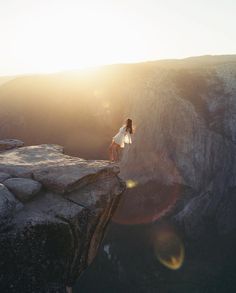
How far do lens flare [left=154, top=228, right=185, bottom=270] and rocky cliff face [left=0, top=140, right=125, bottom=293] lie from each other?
1294 centimetres

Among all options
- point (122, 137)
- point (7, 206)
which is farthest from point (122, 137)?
point (7, 206)

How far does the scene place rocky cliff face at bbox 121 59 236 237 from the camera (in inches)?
1204

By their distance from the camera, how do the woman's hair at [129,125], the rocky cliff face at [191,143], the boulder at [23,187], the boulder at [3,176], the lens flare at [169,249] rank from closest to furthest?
the boulder at [23,187] < the boulder at [3,176] < the woman's hair at [129,125] < the lens flare at [169,249] < the rocky cliff face at [191,143]

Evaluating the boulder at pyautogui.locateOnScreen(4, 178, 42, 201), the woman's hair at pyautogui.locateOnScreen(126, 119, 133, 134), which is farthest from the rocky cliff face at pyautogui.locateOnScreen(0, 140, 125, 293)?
the woman's hair at pyautogui.locateOnScreen(126, 119, 133, 134)

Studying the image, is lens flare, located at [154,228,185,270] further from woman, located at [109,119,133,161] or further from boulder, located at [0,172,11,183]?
boulder, located at [0,172,11,183]

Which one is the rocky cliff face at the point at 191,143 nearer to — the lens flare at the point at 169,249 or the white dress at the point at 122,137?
the lens flare at the point at 169,249

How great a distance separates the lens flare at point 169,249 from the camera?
24750 millimetres

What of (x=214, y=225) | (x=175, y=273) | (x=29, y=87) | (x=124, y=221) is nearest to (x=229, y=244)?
(x=214, y=225)

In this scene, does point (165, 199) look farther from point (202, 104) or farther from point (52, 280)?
point (52, 280)

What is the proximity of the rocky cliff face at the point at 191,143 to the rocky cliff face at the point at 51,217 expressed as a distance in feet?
59.5

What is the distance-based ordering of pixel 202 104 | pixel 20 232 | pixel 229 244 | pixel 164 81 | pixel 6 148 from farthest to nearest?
pixel 164 81, pixel 202 104, pixel 229 244, pixel 6 148, pixel 20 232

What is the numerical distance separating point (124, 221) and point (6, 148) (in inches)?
600

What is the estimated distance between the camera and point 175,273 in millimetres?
23500

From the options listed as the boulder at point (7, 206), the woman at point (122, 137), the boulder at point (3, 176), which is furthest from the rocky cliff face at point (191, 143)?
the boulder at point (7, 206)
